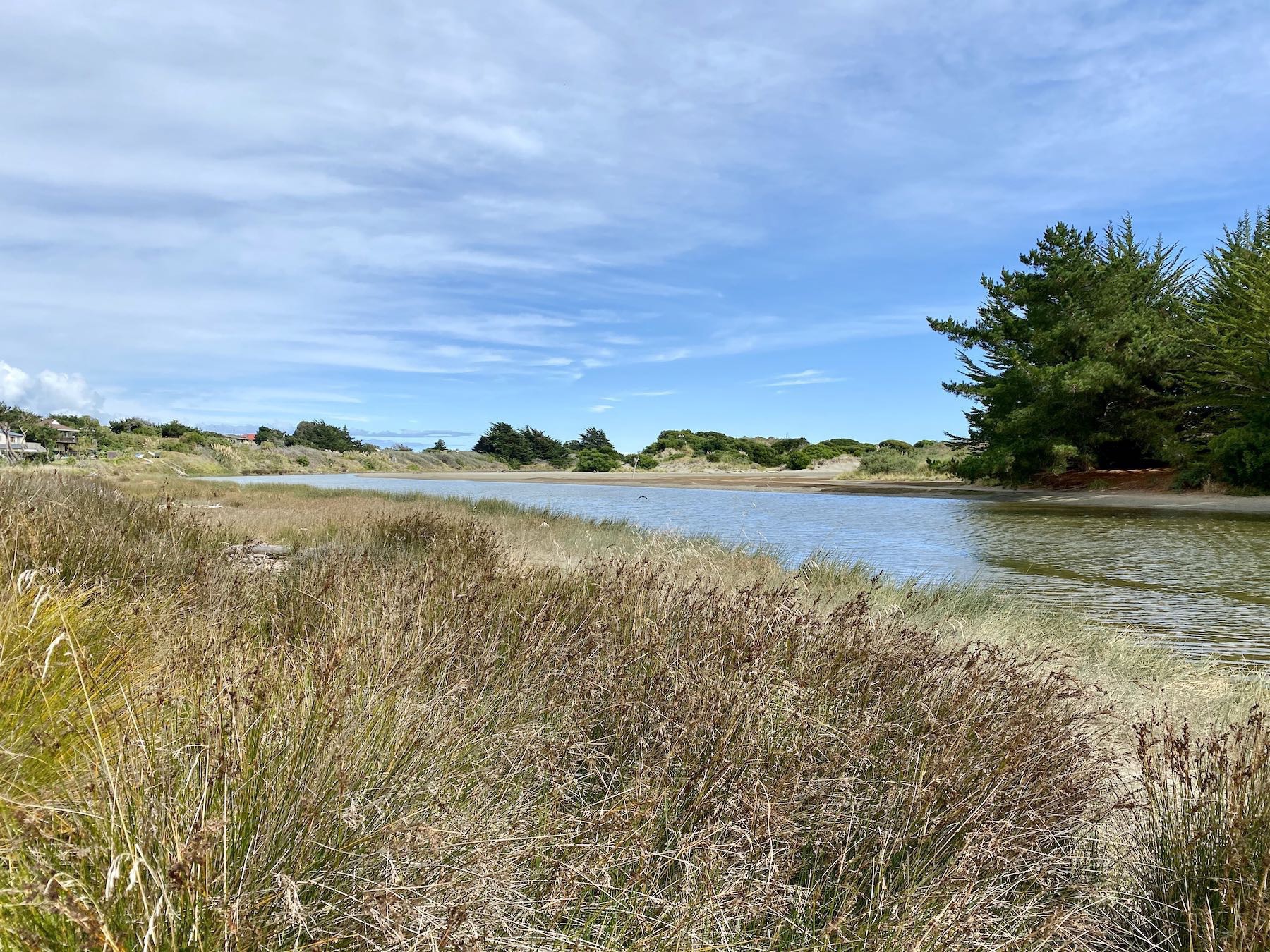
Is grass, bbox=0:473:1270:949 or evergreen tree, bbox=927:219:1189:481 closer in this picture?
grass, bbox=0:473:1270:949

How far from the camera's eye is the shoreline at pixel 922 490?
2133 centimetres

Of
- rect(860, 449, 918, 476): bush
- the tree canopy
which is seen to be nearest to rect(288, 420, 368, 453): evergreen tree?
the tree canopy

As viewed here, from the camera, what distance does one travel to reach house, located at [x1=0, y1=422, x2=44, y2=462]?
2497 centimetres

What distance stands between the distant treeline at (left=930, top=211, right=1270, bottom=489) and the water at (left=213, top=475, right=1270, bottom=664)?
462 cm

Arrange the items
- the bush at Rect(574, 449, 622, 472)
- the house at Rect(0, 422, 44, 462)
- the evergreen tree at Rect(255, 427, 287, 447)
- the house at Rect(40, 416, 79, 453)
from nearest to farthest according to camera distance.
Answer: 1. the house at Rect(0, 422, 44, 462)
2. the house at Rect(40, 416, 79, 453)
3. the bush at Rect(574, 449, 622, 472)
4. the evergreen tree at Rect(255, 427, 287, 447)

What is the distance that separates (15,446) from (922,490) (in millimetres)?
43588

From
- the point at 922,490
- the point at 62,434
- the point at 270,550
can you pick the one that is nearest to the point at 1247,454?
the point at 922,490

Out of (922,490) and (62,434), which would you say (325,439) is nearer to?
(62,434)

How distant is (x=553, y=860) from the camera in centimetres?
187

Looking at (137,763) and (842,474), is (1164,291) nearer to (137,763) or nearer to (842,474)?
(842,474)

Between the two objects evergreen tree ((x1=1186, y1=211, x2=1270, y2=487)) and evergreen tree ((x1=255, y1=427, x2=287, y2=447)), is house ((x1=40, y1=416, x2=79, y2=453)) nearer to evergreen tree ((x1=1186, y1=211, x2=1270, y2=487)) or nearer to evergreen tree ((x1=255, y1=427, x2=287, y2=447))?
evergreen tree ((x1=255, y1=427, x2=287, y2=447))

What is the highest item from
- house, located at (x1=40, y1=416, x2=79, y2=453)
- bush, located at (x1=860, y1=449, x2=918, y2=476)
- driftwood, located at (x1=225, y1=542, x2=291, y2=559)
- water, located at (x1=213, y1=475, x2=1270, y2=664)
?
house, located at (x1=40, y1=416, x2=79, y2=453)

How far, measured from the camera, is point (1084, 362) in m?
25.4

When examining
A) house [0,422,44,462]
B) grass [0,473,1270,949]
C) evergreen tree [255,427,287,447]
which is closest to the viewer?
grass [0,473,1270,949]
